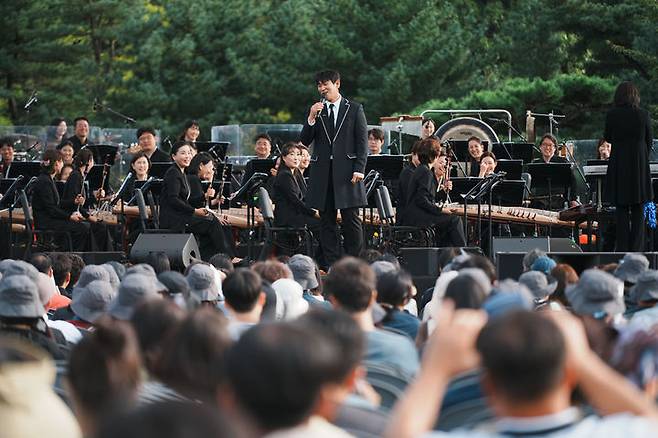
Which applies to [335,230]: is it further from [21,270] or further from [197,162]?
[21,270]

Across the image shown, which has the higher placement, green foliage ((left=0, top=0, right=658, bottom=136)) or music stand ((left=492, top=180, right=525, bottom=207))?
green foliage ((left=0, top=0, right=658, bottom=136))

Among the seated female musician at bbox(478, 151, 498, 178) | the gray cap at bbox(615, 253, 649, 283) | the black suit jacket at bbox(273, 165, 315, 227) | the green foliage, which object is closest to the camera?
the gray cap at bbox(615, 253, 649, 283)

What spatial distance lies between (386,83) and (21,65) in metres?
9.68

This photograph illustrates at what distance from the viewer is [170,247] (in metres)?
14.4

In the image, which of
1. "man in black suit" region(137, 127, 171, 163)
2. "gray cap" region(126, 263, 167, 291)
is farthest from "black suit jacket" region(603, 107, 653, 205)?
"man in black suit" region(137, 127, 171, 163)

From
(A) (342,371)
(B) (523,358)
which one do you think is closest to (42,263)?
(A) (342,371)

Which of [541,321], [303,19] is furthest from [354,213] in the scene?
[303,19]

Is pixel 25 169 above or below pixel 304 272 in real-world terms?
above

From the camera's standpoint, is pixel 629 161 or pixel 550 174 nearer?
pixel 629 161

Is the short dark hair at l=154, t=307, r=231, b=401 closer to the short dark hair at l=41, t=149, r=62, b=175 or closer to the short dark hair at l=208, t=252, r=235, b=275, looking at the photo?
the short dark hair at l=208, t=252, r=235, b=275

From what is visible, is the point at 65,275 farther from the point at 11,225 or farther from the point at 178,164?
the point at 11,225

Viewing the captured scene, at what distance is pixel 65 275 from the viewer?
1168 centimetres

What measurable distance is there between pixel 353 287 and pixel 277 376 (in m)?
2.78

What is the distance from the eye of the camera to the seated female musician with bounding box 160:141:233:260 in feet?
52.3
